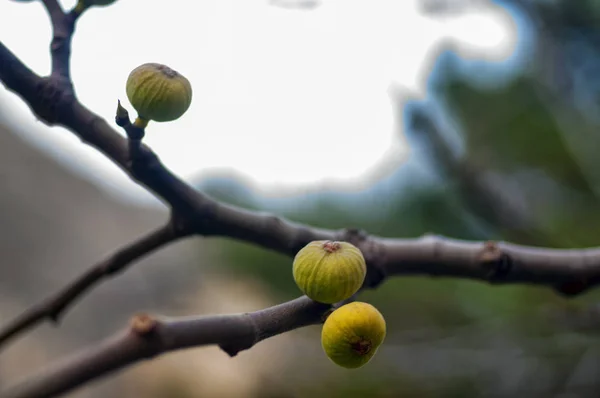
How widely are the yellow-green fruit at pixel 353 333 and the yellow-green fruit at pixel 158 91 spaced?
0.44ft

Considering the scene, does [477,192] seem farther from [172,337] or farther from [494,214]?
[172,337]

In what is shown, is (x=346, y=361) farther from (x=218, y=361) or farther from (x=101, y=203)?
(x=101, y=203)

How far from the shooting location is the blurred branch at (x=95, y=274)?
435 mm

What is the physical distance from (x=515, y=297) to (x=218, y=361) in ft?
6.08

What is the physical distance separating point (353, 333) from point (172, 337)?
0.14 metres

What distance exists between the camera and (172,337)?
34cm

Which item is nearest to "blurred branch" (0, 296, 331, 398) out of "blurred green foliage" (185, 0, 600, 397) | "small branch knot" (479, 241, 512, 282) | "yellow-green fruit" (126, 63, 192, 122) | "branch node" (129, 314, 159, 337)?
"branch node" (129, 314, 159, 337)

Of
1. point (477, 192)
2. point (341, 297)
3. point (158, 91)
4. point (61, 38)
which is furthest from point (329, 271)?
point (477, 192)

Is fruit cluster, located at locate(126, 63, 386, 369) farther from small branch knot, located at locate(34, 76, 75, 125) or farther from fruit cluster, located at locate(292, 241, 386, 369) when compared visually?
small branch knot, located at locate(34, 76, 75, 125)

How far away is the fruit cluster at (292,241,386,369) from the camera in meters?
0.25

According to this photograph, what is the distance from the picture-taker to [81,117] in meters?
0.36

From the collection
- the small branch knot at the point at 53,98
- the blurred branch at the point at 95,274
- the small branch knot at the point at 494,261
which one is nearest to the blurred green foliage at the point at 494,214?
the small branch knot at the point at 494,261

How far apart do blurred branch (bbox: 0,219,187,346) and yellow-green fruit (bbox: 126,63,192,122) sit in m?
0.14

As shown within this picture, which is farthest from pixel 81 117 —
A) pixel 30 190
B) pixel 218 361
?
pixel 30 190
